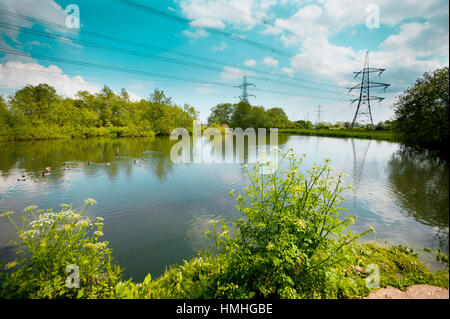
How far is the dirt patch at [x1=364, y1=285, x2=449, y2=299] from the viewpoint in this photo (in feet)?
10.2

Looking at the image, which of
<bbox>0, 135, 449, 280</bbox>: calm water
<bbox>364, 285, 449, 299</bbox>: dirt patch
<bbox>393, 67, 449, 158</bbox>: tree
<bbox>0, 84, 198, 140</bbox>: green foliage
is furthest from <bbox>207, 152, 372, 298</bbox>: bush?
<bbox>0, 84, 198, 140</bbox>: green foliage

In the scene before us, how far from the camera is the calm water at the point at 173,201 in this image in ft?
16.6

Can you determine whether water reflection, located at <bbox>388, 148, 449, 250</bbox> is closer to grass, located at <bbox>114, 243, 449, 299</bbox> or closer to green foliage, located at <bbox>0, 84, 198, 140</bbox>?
grass, located at <bbox>114, 243, 449, 299</bbox>

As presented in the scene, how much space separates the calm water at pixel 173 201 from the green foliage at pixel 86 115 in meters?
18.3

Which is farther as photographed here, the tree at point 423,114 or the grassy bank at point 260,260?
the tree at point 423,114

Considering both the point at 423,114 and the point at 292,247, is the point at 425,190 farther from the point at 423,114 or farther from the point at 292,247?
the point at 292,247

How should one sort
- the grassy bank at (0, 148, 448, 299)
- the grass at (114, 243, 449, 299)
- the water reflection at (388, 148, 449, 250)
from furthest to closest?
the water reflection at (388, 148, 449, 250)
the grass at (114, 243, 449, 299)
the grassy bank at (0, 148, 448, 299)

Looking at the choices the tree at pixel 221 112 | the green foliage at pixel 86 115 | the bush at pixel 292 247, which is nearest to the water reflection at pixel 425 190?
the bush at pixel 292 247

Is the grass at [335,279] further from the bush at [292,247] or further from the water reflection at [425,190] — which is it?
the water reflection at [425,190]

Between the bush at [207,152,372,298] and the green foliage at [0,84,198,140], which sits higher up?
the green foliage at [0,84,198,140]

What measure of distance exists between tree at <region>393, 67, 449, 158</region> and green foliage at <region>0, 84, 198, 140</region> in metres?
43.4

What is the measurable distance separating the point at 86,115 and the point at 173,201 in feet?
148
